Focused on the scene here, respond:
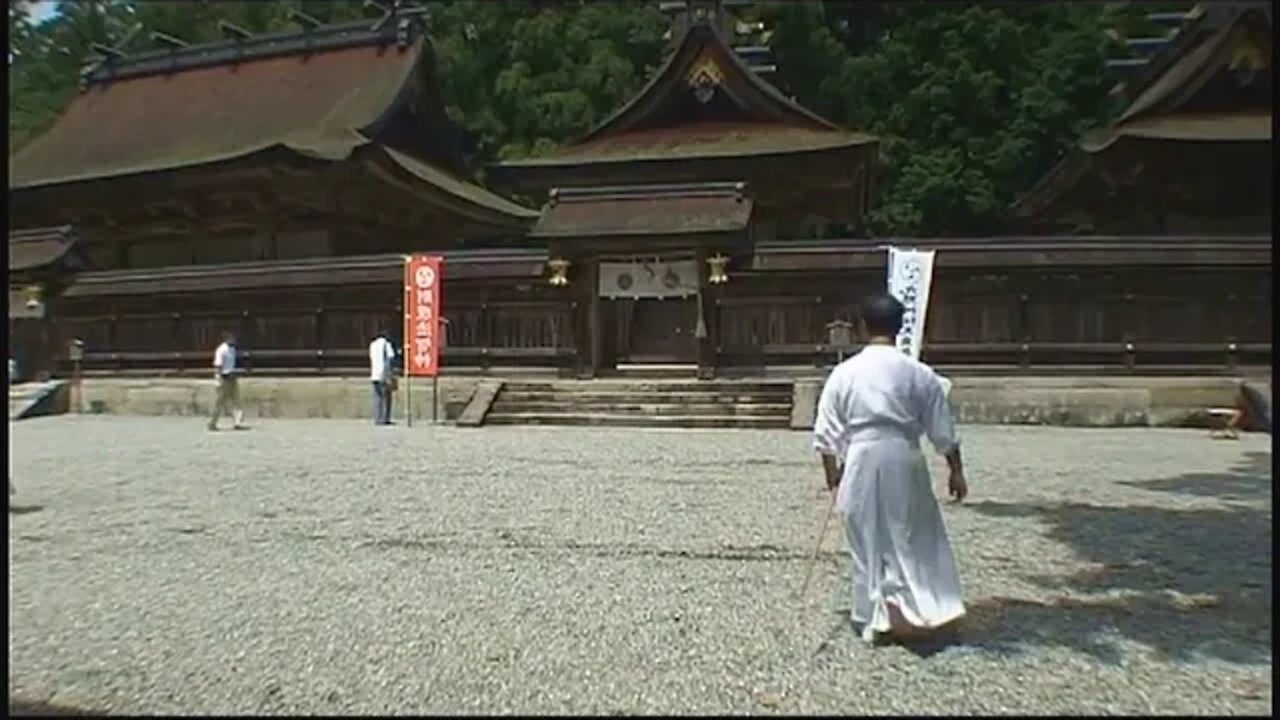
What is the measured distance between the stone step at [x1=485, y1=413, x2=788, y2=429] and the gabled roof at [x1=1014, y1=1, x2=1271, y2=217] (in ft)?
26.0

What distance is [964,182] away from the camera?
91.7 ft

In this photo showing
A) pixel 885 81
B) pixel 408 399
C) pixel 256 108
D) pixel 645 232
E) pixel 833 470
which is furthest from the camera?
pixel 885 81

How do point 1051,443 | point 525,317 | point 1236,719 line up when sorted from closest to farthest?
point 1236,719 → point 1051,443 → point 525,317

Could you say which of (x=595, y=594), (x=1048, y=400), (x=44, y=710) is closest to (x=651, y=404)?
(x=1048, y=400)

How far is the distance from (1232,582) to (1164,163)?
46.0 feet

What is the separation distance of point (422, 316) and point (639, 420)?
3.47 meters

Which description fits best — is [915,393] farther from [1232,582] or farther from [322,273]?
[322,273]

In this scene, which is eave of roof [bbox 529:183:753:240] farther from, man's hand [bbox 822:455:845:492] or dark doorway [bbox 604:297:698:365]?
man's hand [bbox 822:455:845:492]

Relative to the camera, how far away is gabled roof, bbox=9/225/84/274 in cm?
1989

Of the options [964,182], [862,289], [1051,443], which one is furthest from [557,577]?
[964,182]

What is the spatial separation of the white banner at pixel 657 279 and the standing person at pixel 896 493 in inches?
478

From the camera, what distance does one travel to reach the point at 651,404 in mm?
15344

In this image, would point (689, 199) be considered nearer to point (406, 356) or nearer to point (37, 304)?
point (406, 356)

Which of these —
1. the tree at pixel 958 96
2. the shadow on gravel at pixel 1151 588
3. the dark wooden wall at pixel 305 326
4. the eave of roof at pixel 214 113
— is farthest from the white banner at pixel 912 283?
the tree at pixel 958 96
